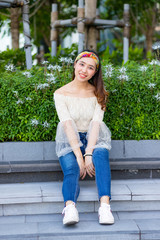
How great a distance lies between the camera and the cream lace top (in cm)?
360

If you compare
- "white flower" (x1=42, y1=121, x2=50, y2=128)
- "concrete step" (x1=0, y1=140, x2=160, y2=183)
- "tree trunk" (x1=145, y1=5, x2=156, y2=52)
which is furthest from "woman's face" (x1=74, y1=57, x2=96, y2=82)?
"tree trunk" (x1=145, y1=5, x2=156, y2=52)

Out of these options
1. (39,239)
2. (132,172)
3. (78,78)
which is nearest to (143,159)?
(132,172)

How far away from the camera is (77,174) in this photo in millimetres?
3389

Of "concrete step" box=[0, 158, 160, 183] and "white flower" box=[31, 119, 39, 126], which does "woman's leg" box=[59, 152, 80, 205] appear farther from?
"white flower" box=[31, 119, 39, 126]

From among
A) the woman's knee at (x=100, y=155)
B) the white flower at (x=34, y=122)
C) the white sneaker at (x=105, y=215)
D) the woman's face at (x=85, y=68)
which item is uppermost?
the woman's face at (x=85, y=68)

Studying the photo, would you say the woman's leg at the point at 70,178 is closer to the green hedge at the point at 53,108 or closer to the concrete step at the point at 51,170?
the concrete step at the point at 51,170

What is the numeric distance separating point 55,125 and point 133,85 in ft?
3.60

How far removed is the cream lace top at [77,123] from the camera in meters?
3.60

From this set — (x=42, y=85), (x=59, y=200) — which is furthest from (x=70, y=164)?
(x=42, y=85)

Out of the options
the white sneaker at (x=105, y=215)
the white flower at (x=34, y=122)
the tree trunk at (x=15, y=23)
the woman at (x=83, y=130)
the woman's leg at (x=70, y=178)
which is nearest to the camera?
the white sneaker at (x=105, y=215)

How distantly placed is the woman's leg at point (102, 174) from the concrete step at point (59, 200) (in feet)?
0.96

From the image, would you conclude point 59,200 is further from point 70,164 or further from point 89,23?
point 89,23

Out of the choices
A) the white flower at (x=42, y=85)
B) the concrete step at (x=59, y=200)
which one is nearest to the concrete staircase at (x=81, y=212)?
the concrete step at (x=59, y=200)

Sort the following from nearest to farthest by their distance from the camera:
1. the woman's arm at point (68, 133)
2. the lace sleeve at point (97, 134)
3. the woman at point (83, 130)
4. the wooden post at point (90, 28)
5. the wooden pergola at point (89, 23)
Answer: the woman at point (83, 130)
the woman's arm at point (68, 133)
the lace sleeve at point (97, 134)
the wooden pergola at point (89, 23)
the wooden post at point (90, 28)
